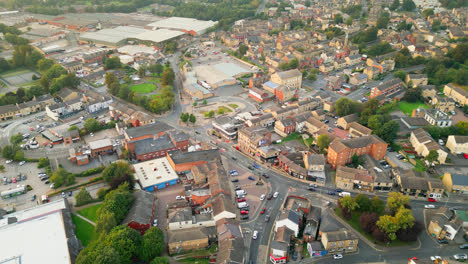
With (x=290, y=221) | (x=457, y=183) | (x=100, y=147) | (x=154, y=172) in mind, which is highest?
(x=457, y=183)

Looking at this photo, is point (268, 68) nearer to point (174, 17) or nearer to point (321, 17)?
point (321, 17)

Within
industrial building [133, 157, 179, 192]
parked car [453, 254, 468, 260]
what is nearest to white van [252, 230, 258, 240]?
industrial building [133, 157, 179, 192]

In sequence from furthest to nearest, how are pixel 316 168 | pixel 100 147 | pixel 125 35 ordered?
pixel 125 35 < pixel 100 147 < pixel 316 168

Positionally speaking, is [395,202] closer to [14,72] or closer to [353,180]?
[353,180]

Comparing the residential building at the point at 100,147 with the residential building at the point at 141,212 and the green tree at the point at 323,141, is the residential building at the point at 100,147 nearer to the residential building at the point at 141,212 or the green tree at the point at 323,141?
the residential building at the point at 141,212

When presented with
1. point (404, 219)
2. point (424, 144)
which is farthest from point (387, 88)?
point (404, 219)

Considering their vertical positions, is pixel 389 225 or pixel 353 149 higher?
pixel 389 225
